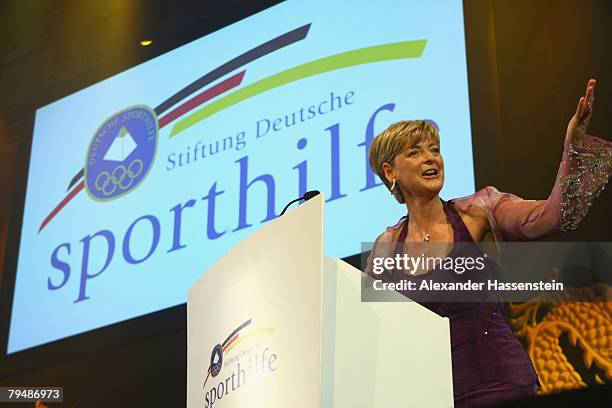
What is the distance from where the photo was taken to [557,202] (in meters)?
2.22

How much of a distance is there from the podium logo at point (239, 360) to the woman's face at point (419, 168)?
0.90 meters

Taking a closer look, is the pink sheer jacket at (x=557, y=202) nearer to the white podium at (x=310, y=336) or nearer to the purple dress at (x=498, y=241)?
the purple dress at (x=498, y=241)

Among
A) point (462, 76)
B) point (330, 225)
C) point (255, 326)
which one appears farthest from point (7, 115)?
point (255, 326)

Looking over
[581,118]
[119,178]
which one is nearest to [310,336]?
[581,118]

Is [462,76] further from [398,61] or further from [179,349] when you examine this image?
[179,349]

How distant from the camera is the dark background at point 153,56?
2.65 meters

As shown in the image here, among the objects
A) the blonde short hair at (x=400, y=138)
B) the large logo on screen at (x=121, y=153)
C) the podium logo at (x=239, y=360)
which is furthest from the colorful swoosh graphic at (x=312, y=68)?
the podium logo at (x=239, y=360)

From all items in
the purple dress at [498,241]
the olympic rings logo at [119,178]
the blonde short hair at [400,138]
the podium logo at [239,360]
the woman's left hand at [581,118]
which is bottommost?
the podium logo at [239,360]

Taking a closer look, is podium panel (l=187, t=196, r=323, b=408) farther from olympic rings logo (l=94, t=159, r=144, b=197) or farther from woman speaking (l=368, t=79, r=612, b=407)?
olympic rings logo (l=94, t=159, r=144, b=197)

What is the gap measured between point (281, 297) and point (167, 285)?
1887 mm

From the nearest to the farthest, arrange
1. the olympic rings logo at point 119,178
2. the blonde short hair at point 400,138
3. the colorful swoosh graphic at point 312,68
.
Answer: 1. the blonde short hair at point 400,138
2. the colorful swoosh graphic at point 312,68
3. the olympic rings logo at point 119,178

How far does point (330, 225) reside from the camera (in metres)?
2.86

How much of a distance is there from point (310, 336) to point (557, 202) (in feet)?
3.70

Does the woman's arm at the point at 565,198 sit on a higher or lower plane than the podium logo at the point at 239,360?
higher
